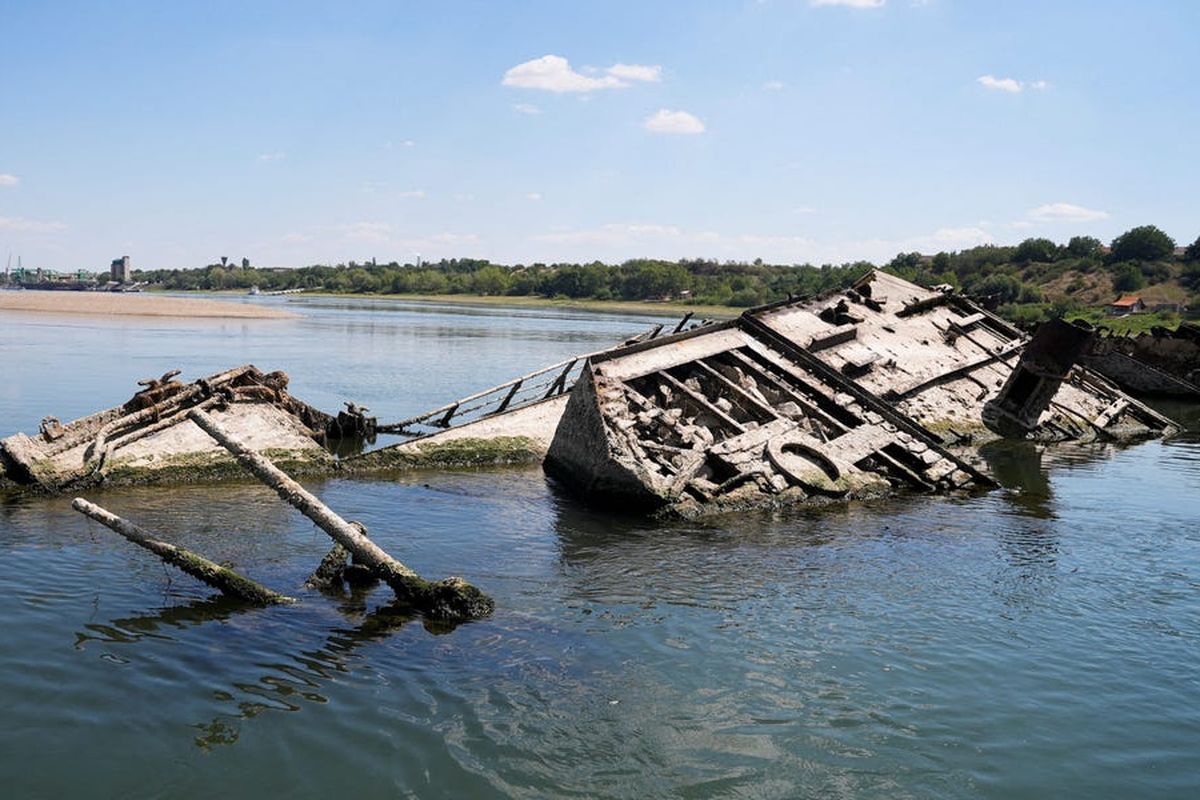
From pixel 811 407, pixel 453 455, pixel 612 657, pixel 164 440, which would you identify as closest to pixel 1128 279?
pixel 811 407

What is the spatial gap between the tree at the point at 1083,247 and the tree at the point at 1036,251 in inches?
59.9

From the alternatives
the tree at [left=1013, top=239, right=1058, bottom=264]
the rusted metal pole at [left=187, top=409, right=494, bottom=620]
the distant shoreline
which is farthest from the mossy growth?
the tree at [left=1013, top=239, right=1058, bottom=264]

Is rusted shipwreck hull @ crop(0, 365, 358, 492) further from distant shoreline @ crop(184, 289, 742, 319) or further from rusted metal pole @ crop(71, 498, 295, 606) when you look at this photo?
distant shoreline @ crop(184, 289, 742, 319)

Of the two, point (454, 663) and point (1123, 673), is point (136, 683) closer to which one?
point (454, 663)

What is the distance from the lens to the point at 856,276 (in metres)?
106

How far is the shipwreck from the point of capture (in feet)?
42.2

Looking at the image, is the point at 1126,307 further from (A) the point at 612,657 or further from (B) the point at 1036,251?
(A) the point at 612,657

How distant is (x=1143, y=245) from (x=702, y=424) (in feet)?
303

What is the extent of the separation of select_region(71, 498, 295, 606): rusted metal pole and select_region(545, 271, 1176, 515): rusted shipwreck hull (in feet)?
16.5

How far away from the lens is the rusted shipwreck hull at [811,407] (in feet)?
42.3

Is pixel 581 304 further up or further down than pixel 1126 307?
further down

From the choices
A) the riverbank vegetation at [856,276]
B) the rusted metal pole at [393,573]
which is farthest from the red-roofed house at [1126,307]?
the rusted metal pole at [393,573]

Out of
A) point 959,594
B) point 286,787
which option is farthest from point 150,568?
point 959,594

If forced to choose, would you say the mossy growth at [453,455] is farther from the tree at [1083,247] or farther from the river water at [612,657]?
the tree at [1083,247]
